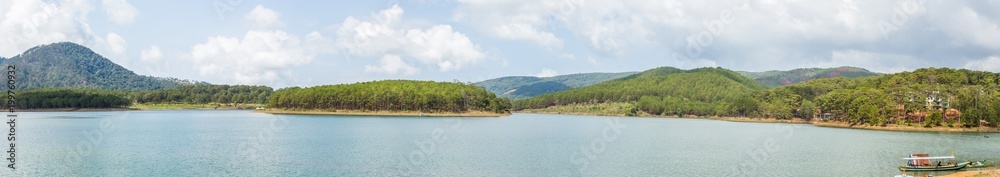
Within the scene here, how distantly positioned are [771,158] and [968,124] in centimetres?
8545

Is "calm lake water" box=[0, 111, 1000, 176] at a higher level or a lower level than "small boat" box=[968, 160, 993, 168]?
lower

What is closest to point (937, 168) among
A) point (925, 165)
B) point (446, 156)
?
point (925, 165)

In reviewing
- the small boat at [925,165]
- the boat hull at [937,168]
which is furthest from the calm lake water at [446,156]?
the small boat at [925,165]

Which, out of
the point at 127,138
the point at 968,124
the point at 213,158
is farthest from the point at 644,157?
the point at 968,124

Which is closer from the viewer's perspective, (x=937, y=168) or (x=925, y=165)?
(x=937, y=168)

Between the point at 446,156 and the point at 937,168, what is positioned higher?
the point at 937,168

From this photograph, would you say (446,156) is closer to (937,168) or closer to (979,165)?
(937,168)

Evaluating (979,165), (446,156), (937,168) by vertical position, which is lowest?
(446,156)

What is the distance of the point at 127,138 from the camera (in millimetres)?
81625

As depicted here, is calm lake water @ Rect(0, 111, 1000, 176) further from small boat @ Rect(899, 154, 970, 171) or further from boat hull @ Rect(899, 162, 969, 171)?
small boat @ Rect(899, 154, 970, 171)

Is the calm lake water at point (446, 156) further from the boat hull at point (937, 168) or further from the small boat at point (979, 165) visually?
the small boat at point (979, 165)

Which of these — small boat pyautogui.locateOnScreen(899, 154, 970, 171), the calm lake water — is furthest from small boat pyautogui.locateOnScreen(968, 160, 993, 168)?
the calm lake water

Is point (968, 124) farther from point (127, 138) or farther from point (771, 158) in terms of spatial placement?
point (127, 138)

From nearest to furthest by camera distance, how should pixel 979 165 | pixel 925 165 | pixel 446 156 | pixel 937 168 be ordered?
1. pixel 937 168
2. pixel 925 165
3. pixel 979 165
4. pixel 446 156
